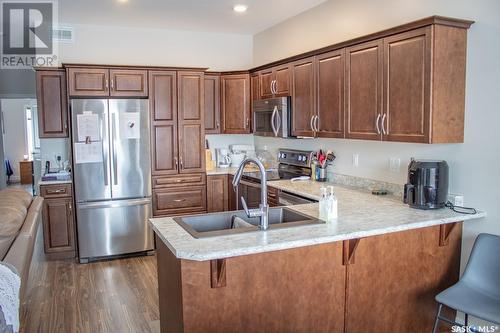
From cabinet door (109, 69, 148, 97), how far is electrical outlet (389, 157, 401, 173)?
2.89m

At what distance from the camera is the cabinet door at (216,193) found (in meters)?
5.50

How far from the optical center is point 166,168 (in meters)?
5.26

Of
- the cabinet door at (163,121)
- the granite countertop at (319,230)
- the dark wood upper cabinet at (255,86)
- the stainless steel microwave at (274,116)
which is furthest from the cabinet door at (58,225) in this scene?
the granite countertop at (319,230)

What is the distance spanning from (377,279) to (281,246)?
0.85 metres

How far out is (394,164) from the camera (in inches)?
145

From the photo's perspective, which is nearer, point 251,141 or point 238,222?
point 238,222

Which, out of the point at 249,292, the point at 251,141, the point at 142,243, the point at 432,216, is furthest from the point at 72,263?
the point at 432,216

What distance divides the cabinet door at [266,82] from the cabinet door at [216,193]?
119cm

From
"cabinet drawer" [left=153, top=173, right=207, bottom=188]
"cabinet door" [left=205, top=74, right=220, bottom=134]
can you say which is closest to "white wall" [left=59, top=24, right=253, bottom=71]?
"cabinet door" [left=205, top=74, right=220, bottom=134]

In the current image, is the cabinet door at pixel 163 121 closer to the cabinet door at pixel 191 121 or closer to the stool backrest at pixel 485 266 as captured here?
the cabinet door at pixel 191 121

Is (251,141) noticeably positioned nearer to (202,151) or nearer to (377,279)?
(202,151)

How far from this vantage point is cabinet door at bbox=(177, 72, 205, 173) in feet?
17.3

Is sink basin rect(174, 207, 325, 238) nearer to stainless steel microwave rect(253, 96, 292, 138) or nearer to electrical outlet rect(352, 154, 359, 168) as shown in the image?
electrical outlet rect(352, 154, 359, 168)

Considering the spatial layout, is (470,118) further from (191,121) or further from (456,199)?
(191,121)
